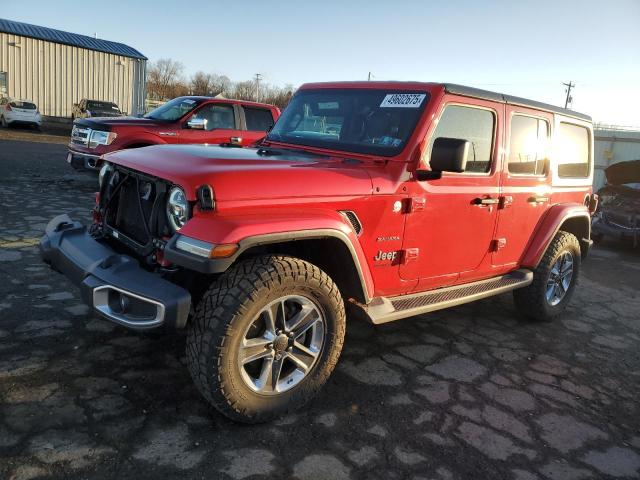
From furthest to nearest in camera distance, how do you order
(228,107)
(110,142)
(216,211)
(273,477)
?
1. (228,107)
2. (110,142)
3. (216,211)
4. (273,477)

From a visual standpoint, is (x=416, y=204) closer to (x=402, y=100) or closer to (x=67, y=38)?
(x=402, y=100)

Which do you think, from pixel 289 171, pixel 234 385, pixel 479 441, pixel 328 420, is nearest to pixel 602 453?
pixel 479 441

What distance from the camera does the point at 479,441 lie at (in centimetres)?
290

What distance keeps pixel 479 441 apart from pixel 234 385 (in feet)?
4.63

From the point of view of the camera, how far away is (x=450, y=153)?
10.5 ft

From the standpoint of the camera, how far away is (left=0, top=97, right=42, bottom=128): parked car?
23047 millimetres

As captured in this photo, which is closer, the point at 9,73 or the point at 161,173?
the point at 161,173

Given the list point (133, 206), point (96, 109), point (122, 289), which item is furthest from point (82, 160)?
point (96, 109)

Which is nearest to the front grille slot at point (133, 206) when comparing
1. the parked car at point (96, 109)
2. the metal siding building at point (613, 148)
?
the metal siding building at point (613, 148)

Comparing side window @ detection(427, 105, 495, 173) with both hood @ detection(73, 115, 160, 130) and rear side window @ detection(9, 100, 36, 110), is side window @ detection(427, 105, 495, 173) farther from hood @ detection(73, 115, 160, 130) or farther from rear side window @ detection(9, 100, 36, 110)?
rear side window @ detection(9, 100, 36, 110)

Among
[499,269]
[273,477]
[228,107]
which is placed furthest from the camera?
[228,107]

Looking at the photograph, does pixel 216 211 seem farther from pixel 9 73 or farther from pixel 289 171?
pixel 9 73

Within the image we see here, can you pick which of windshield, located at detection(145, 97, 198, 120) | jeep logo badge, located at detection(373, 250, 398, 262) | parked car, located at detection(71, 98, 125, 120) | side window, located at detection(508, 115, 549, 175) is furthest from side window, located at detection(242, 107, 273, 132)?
parked car, located at detection(71, 98, 125, 120)

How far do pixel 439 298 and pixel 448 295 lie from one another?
0.45 ft
